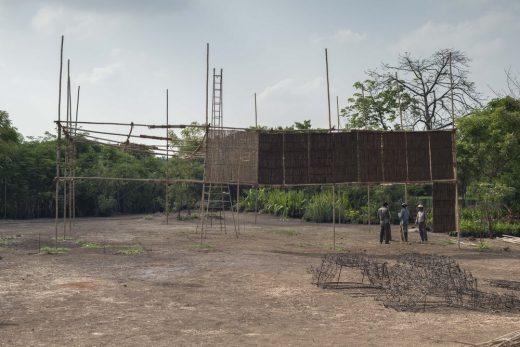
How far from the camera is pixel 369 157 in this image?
1712cm

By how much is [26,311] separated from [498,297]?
8.33 metres

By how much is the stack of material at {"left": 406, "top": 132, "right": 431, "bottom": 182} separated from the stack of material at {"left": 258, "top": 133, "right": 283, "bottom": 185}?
14.3ft

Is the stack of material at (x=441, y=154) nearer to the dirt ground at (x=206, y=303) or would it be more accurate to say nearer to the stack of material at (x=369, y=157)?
the stack of material at (x=369, y=157)

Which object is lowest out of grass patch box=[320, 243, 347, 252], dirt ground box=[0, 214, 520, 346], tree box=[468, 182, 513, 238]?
dirt ground box=[0, 214, 520, 346]

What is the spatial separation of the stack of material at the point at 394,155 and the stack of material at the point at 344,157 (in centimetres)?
104

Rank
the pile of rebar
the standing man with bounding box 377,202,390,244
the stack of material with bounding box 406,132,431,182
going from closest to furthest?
the pile of rebar → the stack of material with bounding box 406,132,431,182 → the standing man with bounding box 377,202,390,244

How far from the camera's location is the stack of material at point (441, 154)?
17156 mm

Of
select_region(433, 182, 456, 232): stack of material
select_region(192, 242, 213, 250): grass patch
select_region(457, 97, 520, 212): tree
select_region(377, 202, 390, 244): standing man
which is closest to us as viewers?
select_region(192, 242, 213, 250): grass patch

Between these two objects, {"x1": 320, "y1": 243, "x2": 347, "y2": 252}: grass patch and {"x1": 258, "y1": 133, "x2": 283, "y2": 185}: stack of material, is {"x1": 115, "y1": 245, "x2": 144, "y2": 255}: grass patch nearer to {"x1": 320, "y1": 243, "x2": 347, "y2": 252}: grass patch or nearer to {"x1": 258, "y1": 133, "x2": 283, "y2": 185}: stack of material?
{"x1": 258, "y1": 133, "x2": 283, "y2": 185}: stack of material

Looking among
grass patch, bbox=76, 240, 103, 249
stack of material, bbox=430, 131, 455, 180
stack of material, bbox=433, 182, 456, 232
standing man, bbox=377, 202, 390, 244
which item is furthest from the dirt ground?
stack of material, bbox=430, 131, 455, 180

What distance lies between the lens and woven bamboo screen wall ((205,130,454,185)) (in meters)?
17.1

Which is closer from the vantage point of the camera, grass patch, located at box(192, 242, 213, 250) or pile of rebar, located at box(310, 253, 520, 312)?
pile of rebar, located at box(310, 253, 520, 312)

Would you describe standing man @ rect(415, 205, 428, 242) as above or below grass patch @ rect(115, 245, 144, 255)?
above

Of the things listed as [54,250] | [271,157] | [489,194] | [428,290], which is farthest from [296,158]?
[54,250]
